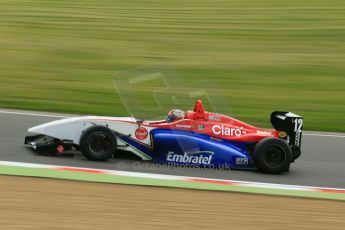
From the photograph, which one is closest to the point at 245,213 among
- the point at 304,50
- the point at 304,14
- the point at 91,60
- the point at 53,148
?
the point at 53,148

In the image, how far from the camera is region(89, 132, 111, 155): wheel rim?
8.84 m

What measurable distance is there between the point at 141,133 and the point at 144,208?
2.45 meters

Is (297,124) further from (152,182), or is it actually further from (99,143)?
(99,143)

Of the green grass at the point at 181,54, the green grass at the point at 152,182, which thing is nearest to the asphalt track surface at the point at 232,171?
the green grass at the point at 152,182

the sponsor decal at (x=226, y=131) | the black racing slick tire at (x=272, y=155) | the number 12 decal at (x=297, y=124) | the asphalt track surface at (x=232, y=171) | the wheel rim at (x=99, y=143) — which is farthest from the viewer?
the number 12 decal at (x=297, y=124)

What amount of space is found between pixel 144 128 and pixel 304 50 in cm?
1221

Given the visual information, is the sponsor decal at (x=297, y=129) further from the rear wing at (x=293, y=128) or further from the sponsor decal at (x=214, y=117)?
the sponsor decal at (x=214, y=117)

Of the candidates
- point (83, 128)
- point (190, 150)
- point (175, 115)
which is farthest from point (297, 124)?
point (83, 128)

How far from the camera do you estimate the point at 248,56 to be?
63.4ft

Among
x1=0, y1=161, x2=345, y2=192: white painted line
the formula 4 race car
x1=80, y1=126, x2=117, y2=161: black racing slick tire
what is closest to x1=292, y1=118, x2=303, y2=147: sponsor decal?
the formula 4 race car

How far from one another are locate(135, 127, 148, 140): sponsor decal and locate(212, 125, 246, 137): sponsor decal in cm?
95

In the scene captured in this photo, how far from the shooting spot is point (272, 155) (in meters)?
9.03

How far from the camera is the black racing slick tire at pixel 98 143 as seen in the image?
8828 millimetres

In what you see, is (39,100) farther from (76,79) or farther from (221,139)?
(221,139)
